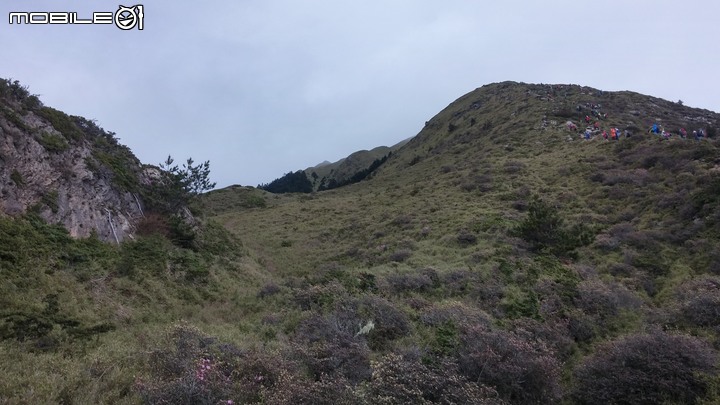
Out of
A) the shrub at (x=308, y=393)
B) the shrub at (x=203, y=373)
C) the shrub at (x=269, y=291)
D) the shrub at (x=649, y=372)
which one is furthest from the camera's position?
the shrub at (x=269, y=291)

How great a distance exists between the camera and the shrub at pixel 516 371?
6.94m

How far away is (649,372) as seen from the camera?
22.1 ft

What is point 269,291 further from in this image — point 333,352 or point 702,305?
point 702,305

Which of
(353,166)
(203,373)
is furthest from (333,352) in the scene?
(353,166)

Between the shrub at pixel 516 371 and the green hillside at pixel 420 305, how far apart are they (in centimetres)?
3

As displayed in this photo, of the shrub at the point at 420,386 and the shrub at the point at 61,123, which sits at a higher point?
the shrub at the point at 61,123

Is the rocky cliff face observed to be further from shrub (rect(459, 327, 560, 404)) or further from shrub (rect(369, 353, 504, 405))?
shrub (rect(459, 327, 560, 404))

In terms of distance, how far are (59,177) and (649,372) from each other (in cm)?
1648

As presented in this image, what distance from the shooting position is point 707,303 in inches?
361

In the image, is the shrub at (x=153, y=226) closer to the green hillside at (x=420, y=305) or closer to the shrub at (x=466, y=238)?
the green hillside at (x=420, y=305)

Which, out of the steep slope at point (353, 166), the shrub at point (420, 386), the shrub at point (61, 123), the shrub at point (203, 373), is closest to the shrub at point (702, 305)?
the shrub at point (420, 386)

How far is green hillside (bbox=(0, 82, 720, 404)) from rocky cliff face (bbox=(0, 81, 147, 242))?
95 cm

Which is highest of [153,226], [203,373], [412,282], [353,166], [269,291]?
[353,166]

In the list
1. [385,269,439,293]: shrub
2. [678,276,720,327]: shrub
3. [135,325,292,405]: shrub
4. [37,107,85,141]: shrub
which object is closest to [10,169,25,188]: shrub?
[37,107,85,141]: shrub
